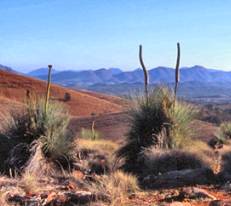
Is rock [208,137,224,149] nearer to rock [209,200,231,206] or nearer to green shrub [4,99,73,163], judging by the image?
green shrub [4,99,73,163]

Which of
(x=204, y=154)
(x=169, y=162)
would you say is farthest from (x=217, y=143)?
(x=169, y=162)

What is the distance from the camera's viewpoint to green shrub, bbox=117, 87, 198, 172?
13148 millimetres

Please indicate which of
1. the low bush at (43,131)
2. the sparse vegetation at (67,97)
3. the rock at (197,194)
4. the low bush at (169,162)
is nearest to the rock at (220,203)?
the rock at (197,194)

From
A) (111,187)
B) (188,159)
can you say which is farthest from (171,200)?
(188,159)

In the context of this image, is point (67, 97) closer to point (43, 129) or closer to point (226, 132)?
point (226, 132)

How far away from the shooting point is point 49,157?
41.7 feet

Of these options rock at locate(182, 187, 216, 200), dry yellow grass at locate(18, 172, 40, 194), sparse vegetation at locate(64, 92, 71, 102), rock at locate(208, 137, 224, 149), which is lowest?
sparse vegetation at locate(64, 92, 71, 102)

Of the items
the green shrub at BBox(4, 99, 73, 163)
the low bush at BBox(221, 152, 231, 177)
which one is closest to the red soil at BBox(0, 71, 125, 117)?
the green shrub at BBox(4, 99, 73, 163)

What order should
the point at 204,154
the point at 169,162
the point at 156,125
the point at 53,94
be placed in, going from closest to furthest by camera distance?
the point at 169,162 < the point at 204,154 < the point at 156,125 < the point at 53,94

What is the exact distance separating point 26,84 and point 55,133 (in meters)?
54.9

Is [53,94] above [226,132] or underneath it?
underneath

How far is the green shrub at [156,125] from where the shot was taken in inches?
518

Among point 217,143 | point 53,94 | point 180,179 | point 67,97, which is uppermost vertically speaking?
point 180,179

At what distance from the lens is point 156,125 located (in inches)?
528
